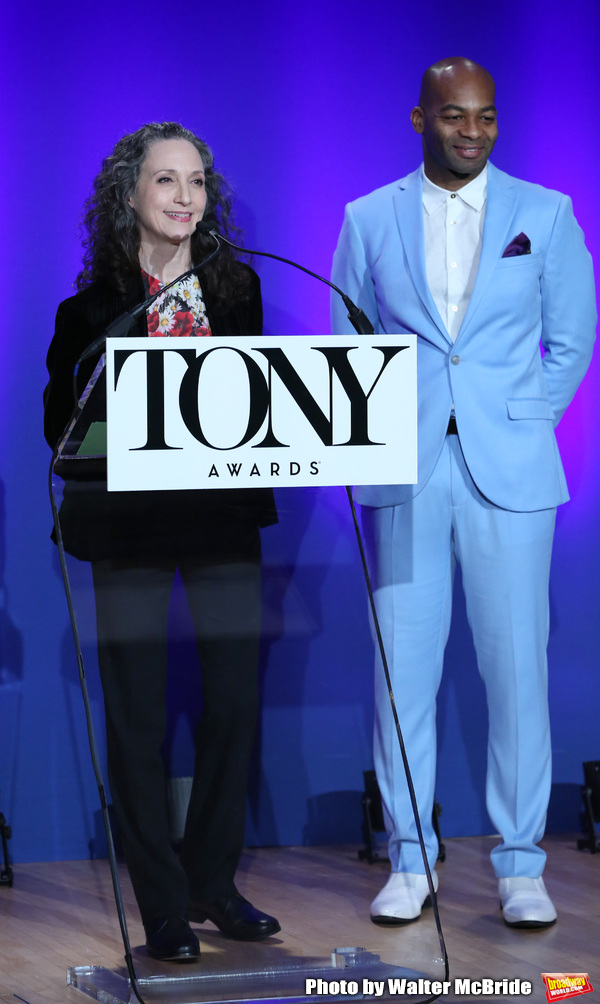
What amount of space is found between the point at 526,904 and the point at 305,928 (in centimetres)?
66

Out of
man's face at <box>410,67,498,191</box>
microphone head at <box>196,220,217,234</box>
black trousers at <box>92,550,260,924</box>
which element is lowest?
black trousers at <box>92,550,260,924</box>

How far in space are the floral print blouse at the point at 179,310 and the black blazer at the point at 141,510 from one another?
17 mm

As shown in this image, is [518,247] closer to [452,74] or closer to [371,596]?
[452,74]

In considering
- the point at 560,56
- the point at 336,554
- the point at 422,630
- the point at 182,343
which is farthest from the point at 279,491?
the point at 560,56

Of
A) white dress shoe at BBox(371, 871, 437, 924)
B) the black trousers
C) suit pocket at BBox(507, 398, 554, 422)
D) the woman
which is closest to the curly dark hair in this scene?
the woman

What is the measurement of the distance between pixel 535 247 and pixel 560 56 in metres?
1.15

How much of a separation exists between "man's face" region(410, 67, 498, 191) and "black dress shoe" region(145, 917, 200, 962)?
1608mm

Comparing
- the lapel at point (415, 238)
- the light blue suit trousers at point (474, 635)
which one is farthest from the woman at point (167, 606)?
the lapel at point (415, 238)

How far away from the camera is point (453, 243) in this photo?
111 inches

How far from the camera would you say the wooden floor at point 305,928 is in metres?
2.32

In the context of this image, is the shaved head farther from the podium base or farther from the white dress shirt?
the podium base

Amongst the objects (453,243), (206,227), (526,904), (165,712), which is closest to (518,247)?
(453,243)

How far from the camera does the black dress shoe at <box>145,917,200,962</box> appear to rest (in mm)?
2242

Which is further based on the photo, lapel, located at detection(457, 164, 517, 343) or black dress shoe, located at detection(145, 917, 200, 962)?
lapel, located at detection(457, 164, 517, 343)
